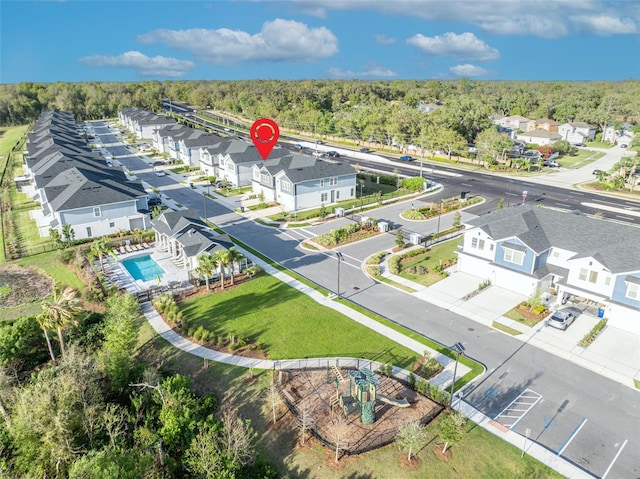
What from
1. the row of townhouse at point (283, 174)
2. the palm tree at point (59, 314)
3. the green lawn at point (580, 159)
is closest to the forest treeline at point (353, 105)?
the green lawn at point (580, 159)

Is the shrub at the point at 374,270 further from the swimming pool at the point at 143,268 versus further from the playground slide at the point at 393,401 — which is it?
the swimming pool at the point at 143,268

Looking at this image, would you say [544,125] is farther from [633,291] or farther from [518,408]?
[518,408]

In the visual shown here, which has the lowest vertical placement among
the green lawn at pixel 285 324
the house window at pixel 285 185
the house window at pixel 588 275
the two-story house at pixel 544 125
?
the green lawn at pixel 285 324

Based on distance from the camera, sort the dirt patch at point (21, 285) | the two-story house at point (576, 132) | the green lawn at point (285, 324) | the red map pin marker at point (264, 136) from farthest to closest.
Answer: the two-story house at point (576, 132) < the red map pin marker at point (264, 136) < the dirt patch at point (21, 285) < the green lawn at point (285, 324)

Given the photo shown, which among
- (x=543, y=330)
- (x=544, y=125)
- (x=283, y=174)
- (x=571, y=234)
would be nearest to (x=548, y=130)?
(x=544, y=125)

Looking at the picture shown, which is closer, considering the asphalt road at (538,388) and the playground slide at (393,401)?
the asphalt road at (538,388)

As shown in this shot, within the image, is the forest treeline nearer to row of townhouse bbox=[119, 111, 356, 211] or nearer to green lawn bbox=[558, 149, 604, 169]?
green lawn bbox=[558, 149, 604, 169]

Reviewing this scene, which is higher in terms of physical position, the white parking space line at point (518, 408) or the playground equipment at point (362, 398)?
the playground equipment at point (362, 398)

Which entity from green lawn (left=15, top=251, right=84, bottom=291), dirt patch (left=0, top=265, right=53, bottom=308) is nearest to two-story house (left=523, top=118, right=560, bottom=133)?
green lawn (left=15, top=251, right=84, bottom=291)
